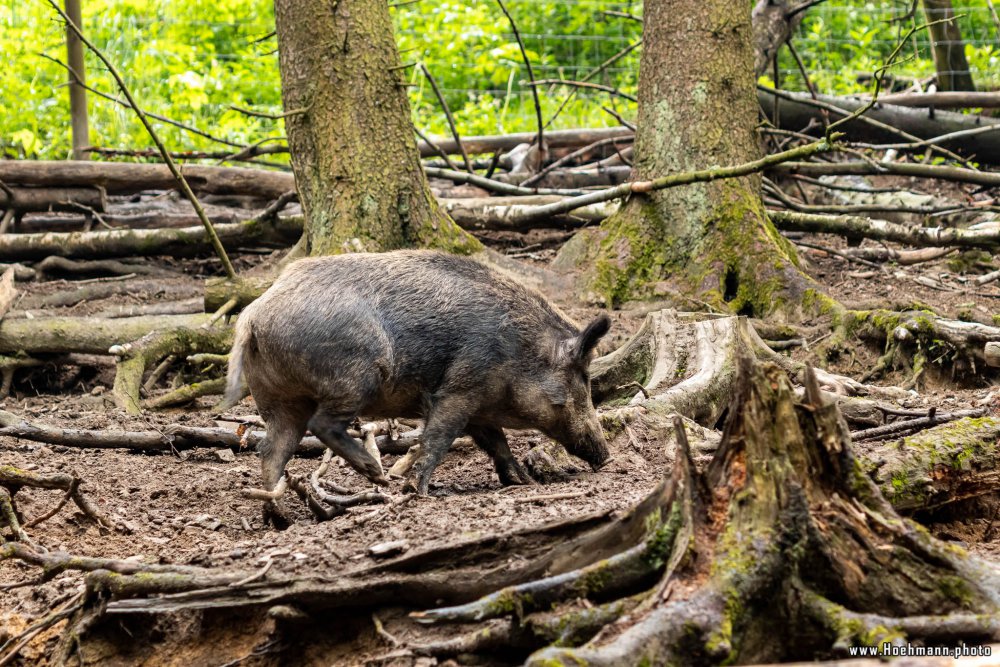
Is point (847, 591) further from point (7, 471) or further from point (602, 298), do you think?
point (602, 298)

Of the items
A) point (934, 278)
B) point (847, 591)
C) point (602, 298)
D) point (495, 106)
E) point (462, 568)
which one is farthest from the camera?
point (495, 106)

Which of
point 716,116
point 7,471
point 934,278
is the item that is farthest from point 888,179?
point 7,471

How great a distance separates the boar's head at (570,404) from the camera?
6199 millimetres

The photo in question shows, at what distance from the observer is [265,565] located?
3.71 m

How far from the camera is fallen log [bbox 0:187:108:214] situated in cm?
1071

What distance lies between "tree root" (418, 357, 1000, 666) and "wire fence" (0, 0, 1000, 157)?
38.8 feet

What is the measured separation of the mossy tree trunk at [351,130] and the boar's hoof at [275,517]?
2827 millimetres

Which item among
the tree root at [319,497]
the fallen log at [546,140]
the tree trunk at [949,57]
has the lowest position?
the tree root at [319,497]

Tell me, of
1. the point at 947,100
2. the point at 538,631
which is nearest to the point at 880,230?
the point at 947,100

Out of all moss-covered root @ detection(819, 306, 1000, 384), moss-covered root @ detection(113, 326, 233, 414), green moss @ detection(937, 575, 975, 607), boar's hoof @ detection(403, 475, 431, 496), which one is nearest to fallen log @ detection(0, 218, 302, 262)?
moss-covered root @ detection(113, 326, 233, 414)

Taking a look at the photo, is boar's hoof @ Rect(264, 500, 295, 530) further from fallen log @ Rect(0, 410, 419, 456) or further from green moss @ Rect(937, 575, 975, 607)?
→ green moss @ Rect(937, 575, 975, 607)

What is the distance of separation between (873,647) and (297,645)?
1760 mm

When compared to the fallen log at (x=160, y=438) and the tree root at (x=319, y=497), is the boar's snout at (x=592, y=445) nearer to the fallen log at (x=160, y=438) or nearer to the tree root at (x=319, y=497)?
the fallen log at (x=160, y=438)

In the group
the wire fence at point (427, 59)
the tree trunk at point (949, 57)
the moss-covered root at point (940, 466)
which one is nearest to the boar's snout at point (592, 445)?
the moss-covered root at point (940, 466)
